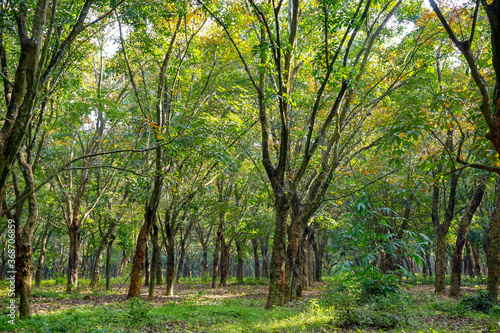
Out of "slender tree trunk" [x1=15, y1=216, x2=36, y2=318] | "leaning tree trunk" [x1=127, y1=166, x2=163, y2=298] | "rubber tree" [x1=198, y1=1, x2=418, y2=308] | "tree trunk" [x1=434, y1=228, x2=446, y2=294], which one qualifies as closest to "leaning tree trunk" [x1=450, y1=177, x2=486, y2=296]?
"tree trunk" [x1=434, y1=228, x2=446, y2=294]

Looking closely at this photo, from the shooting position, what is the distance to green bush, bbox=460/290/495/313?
10.9 m

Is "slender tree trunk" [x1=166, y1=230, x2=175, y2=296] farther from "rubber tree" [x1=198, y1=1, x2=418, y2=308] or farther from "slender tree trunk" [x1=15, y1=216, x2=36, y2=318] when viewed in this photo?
"slender tree trunk" [x1=15, y1=216, x2=36, y2=318]

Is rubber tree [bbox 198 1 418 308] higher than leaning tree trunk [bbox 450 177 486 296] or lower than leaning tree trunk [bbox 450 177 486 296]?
higher

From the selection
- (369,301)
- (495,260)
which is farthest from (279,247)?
(495,260)

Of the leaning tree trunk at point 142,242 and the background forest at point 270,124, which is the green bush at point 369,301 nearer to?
the background forest at point 270,124

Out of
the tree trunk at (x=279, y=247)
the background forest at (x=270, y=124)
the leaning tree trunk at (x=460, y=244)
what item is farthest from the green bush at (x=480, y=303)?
the tree trunk at (x=279, y=247)

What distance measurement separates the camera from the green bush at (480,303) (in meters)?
10.9

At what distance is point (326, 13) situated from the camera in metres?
7.30

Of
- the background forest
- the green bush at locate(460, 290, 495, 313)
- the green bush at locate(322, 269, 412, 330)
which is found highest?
the background forest

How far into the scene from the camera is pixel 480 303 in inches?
434

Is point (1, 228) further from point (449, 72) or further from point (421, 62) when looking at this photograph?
point (449, 72)

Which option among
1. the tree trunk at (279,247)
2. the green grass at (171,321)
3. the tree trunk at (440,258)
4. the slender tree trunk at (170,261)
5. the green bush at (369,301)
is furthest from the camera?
the slender tree trunk at (170,261)

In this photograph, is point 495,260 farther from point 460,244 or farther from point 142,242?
point 142,242

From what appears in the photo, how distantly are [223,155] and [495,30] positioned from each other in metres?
8.18
